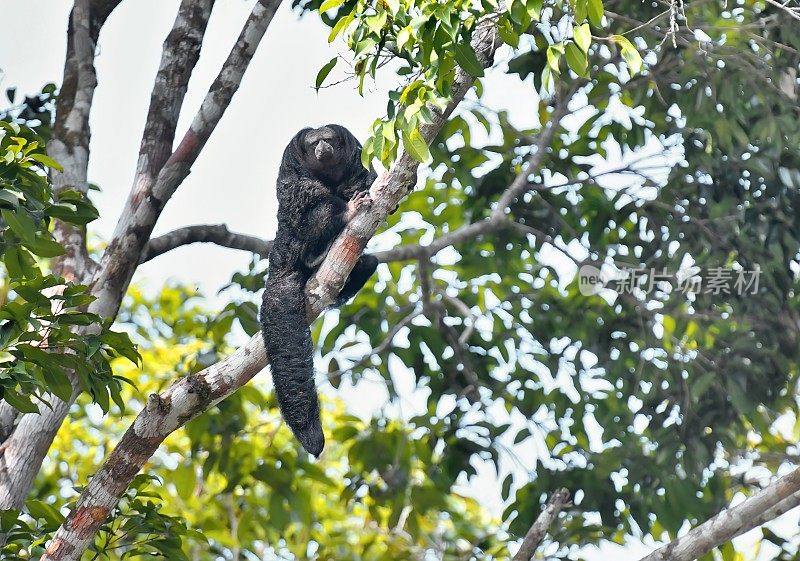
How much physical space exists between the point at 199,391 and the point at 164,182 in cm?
133

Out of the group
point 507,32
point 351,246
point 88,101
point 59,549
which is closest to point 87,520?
point 59,549

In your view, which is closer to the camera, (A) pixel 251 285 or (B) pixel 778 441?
(A) pixel 251 285

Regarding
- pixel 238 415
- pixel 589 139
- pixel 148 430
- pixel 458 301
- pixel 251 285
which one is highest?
pixel 589 139

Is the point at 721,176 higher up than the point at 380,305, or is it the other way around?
the point at 721,176

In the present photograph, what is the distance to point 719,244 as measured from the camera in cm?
447

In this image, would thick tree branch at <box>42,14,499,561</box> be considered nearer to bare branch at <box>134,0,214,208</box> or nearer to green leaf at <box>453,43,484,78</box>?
green leaf at <box>453,43,484,78</box>

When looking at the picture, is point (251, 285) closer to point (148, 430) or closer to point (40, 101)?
point (40, 101)

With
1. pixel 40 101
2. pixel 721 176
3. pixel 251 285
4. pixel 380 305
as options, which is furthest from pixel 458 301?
pixel 40 101

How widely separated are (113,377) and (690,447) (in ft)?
8.68

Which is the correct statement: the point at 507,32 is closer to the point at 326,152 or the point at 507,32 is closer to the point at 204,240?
the point at 326,152

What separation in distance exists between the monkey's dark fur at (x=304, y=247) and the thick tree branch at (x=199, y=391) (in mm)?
96

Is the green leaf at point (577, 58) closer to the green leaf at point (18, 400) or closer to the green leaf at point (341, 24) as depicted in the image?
the green leaf at point (341, 24)

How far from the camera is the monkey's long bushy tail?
3.20m

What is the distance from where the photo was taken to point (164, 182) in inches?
151
